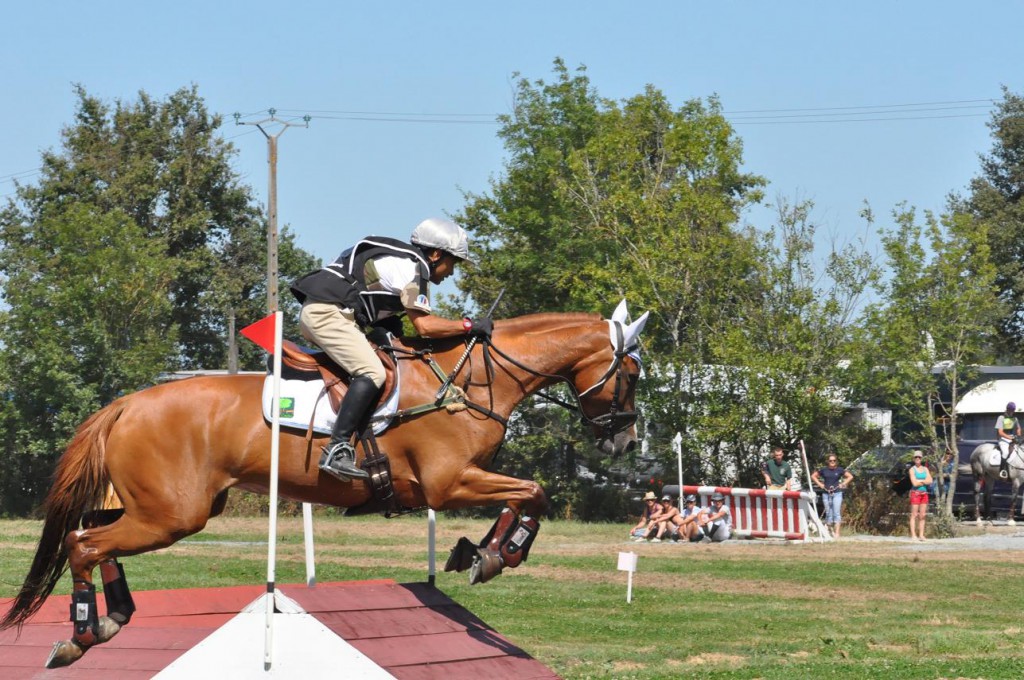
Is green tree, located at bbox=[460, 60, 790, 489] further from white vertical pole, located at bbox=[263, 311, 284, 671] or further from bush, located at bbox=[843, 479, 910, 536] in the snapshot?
white vertical pole, located at bbox=[263, 311, 284, 671]

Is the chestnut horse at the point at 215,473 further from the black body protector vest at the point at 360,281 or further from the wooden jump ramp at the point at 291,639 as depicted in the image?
the black body protector vest at the point at 360,281

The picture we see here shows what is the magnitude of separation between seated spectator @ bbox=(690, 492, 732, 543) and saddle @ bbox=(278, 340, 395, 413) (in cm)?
1565

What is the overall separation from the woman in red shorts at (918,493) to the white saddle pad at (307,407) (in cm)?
1693

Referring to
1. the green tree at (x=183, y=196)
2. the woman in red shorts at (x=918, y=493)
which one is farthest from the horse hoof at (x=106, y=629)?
the green tree at (x=183, y=196)

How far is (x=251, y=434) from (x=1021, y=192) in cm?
5259

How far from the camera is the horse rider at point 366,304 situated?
7.90 m

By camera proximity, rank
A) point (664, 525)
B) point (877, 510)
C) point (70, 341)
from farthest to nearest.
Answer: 1. point (70, 341)
2. point (877, 510)
3. point (664, 525)

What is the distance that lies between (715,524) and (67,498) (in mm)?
16401

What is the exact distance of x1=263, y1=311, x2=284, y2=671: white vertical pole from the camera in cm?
716

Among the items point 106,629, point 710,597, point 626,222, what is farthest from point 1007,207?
point 106,629

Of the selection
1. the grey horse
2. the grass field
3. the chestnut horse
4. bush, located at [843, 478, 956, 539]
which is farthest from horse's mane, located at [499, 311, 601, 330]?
the grey horse

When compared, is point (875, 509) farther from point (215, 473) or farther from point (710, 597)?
point (215, 473)

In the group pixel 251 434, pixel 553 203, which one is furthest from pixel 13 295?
pixel 251 434

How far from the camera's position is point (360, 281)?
8211mm
